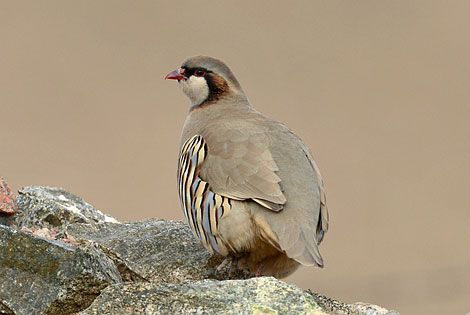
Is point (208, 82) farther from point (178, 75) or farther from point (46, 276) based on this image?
point (46, 276)

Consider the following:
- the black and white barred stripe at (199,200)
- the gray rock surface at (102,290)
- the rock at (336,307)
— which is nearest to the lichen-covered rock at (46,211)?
the black and white barred stripe at (199,200)

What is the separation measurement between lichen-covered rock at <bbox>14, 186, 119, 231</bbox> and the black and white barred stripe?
1.97 feet

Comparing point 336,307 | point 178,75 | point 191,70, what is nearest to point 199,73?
point 191,70

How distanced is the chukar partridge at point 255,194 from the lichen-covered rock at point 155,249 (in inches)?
4.2

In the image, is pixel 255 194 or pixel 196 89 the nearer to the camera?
pixel 255 194

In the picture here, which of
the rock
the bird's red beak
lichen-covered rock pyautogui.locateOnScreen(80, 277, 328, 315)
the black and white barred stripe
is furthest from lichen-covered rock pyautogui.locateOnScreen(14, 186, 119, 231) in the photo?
lichen-covered rock pyautogui.locateOnScreen(80, 277, 328, 315)

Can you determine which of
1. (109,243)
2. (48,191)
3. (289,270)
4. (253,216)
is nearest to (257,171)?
(253,216)

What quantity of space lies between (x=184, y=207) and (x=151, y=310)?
182cm

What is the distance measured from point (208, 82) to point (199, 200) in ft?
4.06

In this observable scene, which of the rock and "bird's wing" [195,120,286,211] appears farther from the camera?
"bird's wing" [195,120,286,211]

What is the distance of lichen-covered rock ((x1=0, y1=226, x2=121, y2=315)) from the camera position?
2.90 meters

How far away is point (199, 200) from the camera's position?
4305 millimetres

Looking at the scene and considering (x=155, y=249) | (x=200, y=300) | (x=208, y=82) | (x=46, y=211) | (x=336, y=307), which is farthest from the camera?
(x=208, y=82)

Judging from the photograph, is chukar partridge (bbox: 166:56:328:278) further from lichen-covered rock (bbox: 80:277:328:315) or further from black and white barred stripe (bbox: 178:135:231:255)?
lichen-covered rock (bbox: 80:277:328:315)
